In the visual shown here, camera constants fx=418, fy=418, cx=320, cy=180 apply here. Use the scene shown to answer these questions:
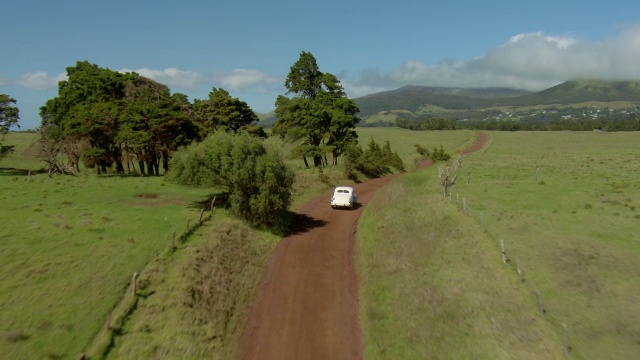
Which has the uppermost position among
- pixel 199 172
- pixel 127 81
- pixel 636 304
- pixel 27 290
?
pixel 127 81

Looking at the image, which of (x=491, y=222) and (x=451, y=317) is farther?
(x=491, y=222)

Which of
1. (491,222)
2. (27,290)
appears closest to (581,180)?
(491,222)

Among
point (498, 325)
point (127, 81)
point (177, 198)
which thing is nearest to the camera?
point (498, 325)

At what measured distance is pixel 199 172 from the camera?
3152 centimetres

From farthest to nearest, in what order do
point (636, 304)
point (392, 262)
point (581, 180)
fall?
point (581, 180) → point (392, 262) → point (636, 304)

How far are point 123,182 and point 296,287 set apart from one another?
30.3 metres

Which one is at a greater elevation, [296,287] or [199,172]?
[199,172]

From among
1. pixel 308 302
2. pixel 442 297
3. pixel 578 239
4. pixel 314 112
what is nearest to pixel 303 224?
pixel 308 302

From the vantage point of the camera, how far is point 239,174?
102ft

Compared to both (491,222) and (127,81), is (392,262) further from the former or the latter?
(127,81)

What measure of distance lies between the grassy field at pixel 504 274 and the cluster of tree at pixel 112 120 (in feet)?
92.6

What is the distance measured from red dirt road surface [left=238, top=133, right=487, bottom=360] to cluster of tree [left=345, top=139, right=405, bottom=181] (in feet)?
81.9

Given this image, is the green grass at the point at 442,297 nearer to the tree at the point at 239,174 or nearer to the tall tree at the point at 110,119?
the tree at the point at 239,174

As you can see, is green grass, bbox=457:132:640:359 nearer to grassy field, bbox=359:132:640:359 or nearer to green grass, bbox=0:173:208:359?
grassy field, bbox=359:132:640:359
